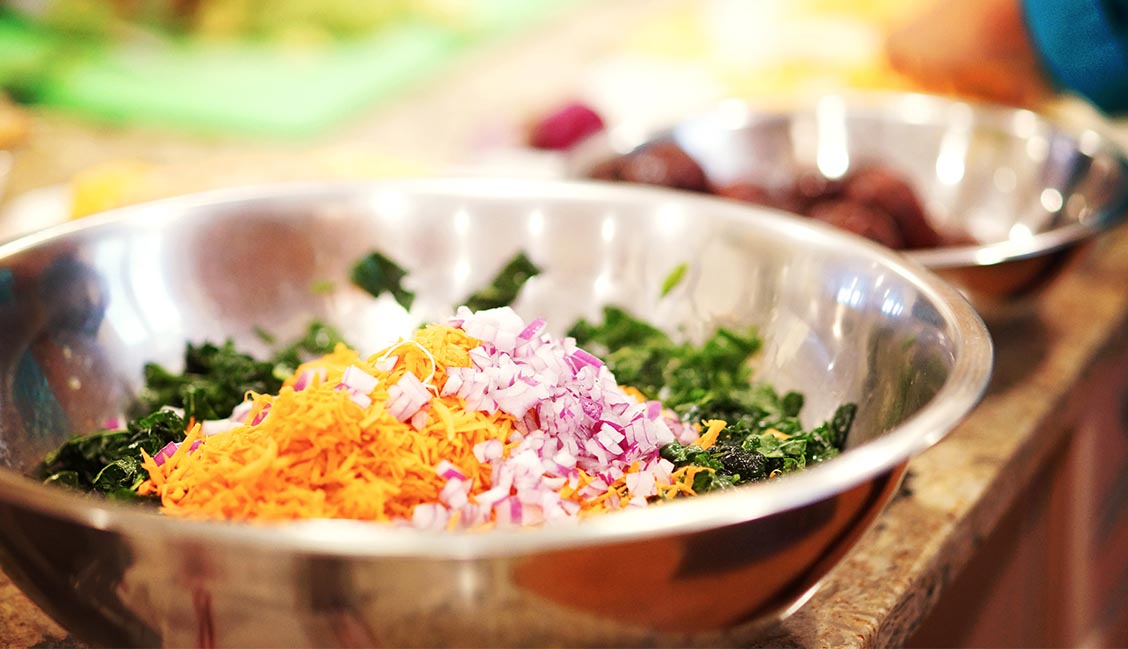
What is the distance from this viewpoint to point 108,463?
3.82 ft

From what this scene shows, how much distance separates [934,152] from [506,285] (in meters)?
1.42

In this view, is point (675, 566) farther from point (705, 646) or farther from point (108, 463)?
point (108, 463)

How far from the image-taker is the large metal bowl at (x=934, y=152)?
221 cm

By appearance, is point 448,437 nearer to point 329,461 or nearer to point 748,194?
point 329,461

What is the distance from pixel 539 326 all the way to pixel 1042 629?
61.8 inches

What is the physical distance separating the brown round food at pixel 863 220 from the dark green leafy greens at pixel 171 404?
95cm

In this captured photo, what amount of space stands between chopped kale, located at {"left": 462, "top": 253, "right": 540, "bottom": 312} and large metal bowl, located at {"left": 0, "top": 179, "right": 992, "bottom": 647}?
3 centimetres

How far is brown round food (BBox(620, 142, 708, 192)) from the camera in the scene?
2010 mm

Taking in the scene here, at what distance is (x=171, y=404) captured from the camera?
1.34 m

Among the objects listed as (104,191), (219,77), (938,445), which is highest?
(219,77)

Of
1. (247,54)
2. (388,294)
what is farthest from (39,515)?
(247,54)

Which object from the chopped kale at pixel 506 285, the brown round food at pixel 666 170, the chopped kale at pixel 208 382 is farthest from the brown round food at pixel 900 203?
the chopped kale at pixel 208 382

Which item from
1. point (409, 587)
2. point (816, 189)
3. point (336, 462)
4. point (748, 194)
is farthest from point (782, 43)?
point (409, 587)

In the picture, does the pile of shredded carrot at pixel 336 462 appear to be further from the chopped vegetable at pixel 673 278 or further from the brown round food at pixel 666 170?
the brown round food at pixel 666 170
